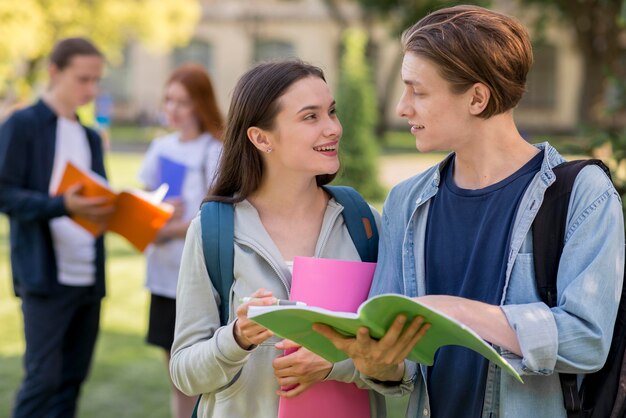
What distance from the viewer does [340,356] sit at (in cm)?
238

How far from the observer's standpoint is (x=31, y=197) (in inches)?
184

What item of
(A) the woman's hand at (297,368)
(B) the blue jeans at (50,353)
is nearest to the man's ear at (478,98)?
(A) the woman's hand at (297,368)

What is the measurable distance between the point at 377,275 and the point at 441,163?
35cm

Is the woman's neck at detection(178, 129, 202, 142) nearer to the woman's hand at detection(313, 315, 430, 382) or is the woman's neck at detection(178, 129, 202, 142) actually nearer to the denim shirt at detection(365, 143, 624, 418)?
the denim shirt at detection(365, 143, 624, 418)

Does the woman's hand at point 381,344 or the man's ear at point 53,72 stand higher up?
the man's ear at point 53,72

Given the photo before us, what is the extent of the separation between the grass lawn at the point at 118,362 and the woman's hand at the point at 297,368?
3.54 meters

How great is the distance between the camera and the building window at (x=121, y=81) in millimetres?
43812

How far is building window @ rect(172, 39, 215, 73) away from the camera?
143 feet

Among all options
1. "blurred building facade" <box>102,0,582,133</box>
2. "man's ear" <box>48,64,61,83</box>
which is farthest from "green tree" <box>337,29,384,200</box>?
"blurred building facade" <box>102,0,582,133</box>

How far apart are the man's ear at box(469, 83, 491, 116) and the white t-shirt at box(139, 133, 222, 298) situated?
263 centimetres

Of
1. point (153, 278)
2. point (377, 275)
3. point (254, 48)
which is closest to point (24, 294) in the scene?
point (153, 278)

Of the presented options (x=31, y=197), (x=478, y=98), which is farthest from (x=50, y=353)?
(x=478, y=98)

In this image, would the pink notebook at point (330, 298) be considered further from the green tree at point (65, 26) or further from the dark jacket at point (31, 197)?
the green tree at point (65, 26)

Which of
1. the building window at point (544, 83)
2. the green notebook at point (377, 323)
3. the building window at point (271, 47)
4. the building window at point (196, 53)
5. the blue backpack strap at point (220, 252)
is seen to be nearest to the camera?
the green notebook at point (377, 323)
